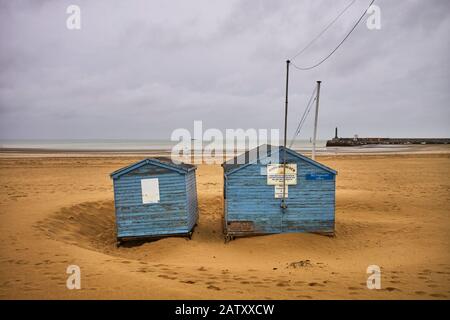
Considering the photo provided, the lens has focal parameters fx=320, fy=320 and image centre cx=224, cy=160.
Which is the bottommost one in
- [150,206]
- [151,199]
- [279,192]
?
[150,206]

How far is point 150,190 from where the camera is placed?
454 inches

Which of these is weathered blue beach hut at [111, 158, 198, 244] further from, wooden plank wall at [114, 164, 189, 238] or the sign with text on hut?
the sign with text on hut

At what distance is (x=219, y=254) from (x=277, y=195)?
3.01m

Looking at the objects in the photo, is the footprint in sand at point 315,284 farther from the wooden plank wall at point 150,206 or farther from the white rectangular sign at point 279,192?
the wooden plank wall at point 150,206

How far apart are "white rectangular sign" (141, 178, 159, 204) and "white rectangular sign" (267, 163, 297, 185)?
13.4 ft

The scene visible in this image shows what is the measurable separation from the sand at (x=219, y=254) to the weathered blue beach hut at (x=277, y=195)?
1.63ft

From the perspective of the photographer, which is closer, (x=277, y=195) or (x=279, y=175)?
(x=279, y=175)

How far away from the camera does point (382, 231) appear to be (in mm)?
13148

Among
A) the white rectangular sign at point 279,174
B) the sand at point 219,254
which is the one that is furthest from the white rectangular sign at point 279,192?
the sand at point 219,254

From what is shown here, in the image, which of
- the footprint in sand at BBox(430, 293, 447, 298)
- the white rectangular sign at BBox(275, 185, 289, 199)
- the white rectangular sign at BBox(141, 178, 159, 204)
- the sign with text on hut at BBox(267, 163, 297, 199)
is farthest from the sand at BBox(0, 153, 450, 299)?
the sign with text on hut at BBox(267, 163, 297, 199)

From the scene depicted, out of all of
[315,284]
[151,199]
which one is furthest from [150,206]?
[315,284]

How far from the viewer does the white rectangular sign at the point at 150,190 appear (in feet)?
37.8

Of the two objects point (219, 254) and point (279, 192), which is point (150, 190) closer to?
point (219, 254)
